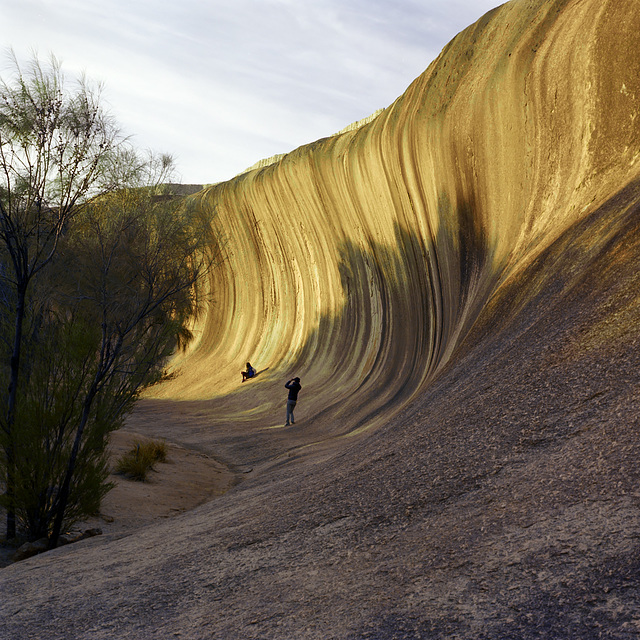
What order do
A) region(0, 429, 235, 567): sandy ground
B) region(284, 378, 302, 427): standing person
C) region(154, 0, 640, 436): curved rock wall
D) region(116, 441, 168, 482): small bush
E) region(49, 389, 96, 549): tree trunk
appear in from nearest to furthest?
1. region(49, 389, 96, 549): tree trunk
2. region(0, 429, 235, 567): sandy ground
3. region(154, 0, 640, 436): curved rock wall
4. region(116, 441, 168, 482): small bush
5. region(284, 378, 302, 427): standing person

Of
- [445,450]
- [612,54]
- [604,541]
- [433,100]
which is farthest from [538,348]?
[433,100]

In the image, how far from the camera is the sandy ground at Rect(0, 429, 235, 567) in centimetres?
741

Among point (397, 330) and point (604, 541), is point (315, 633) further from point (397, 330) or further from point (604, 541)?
point (397, 330)

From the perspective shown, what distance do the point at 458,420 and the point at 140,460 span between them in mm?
6416

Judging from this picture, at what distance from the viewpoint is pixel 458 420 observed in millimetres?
4957

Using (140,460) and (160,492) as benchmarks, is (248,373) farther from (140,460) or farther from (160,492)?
(160,492)

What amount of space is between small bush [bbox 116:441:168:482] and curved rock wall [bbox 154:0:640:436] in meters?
3.38

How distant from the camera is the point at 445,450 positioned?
4.48 meters

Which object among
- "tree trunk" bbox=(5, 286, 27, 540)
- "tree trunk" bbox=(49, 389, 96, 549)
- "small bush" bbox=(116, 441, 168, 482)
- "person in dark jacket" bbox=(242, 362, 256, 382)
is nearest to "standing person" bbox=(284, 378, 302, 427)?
"small bush" bbox=(116, 441, 168, 482)

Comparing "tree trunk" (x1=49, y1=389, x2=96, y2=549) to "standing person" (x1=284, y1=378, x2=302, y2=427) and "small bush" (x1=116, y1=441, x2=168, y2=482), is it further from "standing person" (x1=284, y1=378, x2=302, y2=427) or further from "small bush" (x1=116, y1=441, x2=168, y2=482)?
"standing person" (x1=284, y1=378, x2=302, y2=427)

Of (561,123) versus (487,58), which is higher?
(487,58)

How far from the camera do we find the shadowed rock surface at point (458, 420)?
2.81 meters

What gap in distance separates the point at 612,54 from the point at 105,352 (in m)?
6.99

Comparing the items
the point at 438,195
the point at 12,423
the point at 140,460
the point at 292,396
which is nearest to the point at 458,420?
the point at 12,423
